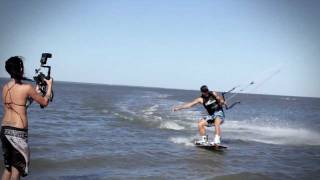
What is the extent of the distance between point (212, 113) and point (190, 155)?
2201 mm

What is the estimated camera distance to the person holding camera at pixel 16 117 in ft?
18.4

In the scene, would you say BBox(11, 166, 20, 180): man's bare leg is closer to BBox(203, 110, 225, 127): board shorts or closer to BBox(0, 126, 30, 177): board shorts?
BBox(0, 126, 30, 177): board shorts

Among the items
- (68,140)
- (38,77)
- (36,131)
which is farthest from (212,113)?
(38,77)

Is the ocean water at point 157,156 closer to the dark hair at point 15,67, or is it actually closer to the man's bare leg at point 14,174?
the man's bare leg at point 14,174

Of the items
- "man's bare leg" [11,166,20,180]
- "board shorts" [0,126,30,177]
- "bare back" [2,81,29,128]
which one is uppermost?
"bare back" [2,81,29,128]

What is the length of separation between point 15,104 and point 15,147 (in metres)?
0.58

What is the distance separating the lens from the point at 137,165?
10945 millimetres

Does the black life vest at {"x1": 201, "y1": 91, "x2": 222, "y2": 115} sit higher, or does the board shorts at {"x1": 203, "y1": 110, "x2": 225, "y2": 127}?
the black life vest at {"x1": 201, "y1": 91, "x2": 222, "y2": 115}

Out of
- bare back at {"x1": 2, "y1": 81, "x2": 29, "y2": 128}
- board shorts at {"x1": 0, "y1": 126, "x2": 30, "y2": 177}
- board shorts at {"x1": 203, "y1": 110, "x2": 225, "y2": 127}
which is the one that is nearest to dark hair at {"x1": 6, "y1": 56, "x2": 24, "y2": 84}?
bare back at {"x1": 2, "y1": 81, "x2": 29, "y2": 128}

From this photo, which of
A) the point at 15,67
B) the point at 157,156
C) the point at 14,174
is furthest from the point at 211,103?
the point at 15,67

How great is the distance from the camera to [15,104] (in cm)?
566

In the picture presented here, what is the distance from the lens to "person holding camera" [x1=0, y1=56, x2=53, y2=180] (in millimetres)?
5613

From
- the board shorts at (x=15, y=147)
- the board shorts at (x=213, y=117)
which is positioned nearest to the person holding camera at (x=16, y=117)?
the board shorts at (x=15, y=147)

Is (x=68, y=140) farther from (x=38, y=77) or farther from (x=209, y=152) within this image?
(x=38, y=77)
